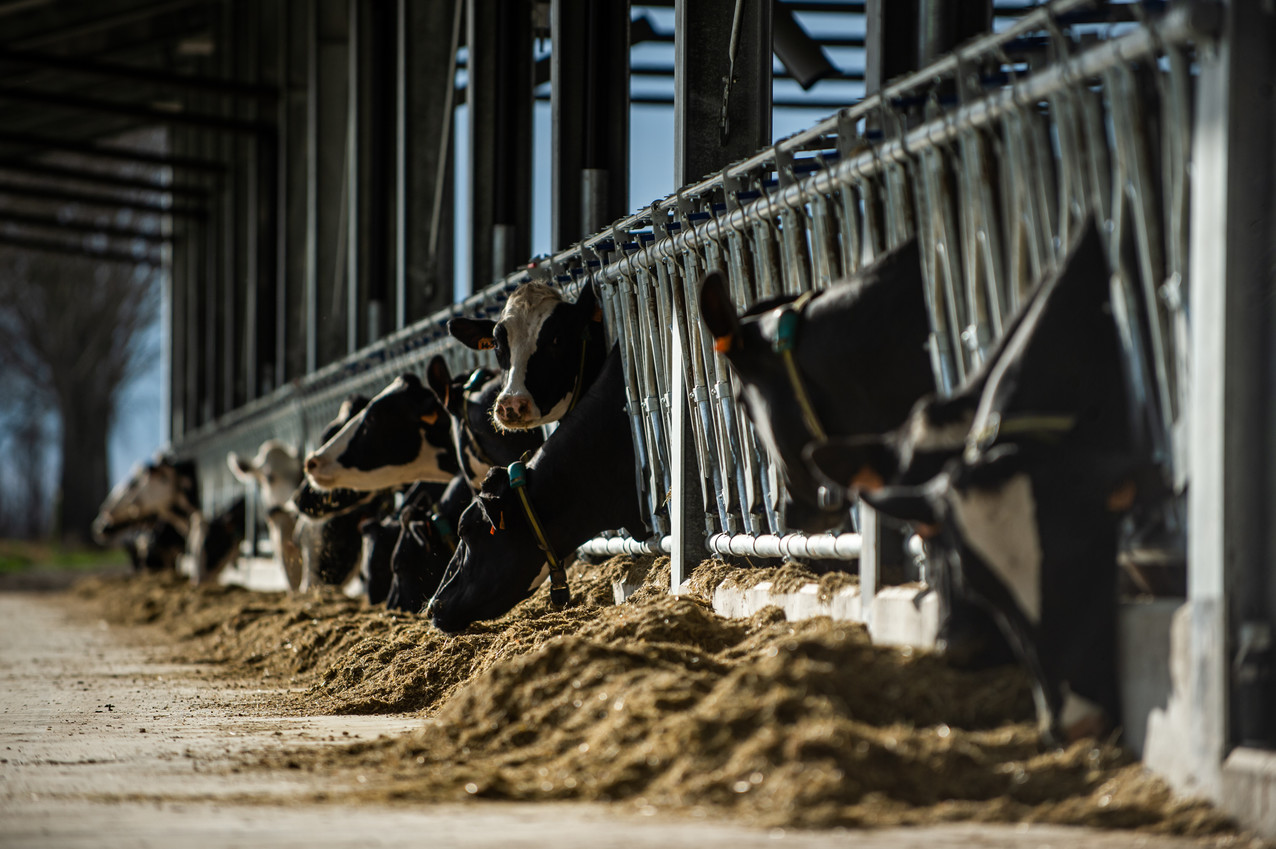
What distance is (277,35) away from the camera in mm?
24594

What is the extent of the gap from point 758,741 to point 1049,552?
0.78 meters

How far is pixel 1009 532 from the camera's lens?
3738 mm

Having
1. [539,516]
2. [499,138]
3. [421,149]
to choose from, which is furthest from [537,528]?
[421,149]

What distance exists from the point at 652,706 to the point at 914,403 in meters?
1.12

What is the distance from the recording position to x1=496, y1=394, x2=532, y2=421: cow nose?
7.00 meters

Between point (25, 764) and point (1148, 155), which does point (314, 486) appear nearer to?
point (25, 764)

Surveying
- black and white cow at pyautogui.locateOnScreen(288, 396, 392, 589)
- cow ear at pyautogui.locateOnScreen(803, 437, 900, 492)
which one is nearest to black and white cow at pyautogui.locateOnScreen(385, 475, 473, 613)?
black and white cow at pyautogui.locateOnScreen(288, 396, 392, 589)

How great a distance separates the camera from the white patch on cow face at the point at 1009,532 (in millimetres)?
3721

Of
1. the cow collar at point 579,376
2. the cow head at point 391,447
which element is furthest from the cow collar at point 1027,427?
the cow head at point 391,447

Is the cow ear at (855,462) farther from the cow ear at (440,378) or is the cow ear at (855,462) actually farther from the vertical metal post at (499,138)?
the vertical metal post at (499,138)

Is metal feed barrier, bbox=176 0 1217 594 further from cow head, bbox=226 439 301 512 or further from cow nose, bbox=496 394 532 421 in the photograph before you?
cow head, bbox=226 439 301 512

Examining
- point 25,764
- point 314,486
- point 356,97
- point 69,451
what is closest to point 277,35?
point 356,97

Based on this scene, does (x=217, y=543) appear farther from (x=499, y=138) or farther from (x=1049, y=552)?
(x=1049, y=552)

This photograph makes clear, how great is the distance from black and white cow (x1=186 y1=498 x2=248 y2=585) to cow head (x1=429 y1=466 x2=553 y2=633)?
10294 mm
